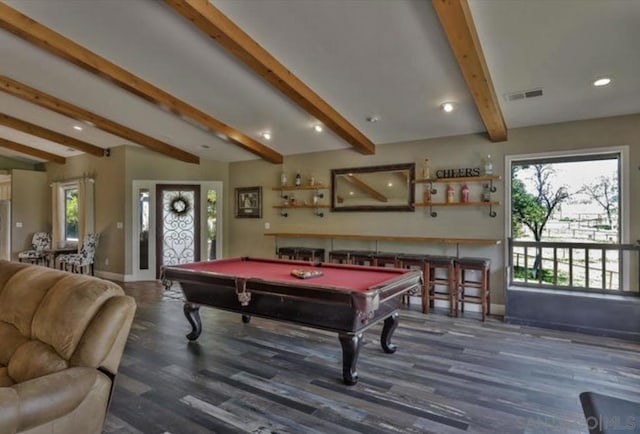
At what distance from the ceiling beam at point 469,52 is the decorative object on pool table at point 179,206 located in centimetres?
586

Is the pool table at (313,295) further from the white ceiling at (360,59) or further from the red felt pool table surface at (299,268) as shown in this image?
the white ceiling at (360,59)

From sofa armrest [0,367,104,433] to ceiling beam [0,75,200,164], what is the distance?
201 inches

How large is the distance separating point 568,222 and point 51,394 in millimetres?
5454

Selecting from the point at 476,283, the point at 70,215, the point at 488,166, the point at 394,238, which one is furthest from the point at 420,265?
the point at 70,215

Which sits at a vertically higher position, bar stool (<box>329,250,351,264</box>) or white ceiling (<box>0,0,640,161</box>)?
white ceiling (<box>0,0,640,161</box>)

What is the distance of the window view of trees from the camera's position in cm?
436

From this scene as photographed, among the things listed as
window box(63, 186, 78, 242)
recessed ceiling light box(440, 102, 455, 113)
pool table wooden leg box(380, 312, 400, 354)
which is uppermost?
recessed ceiling light box(440, 102, 455, 113)

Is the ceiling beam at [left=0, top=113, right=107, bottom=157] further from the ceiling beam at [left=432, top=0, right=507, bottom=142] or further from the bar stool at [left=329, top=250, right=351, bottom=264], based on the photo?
the ceiling beam at [left=432, top=0, right=507, bottom=142]

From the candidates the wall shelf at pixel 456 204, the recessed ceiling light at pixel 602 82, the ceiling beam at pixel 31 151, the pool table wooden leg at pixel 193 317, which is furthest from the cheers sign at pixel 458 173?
the ceiling beam at pixel 31 151

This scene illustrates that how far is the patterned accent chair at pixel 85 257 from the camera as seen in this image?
7090 mm

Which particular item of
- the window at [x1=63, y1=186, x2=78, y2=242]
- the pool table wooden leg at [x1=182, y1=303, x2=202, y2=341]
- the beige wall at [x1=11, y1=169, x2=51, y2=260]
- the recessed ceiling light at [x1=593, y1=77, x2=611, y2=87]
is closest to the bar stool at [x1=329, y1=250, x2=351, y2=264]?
the pool table wooden leg at [x1=182, y1=303, x2=202, y2=341]

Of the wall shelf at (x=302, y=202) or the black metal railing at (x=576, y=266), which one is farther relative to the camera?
the wall shelf at (x=302, y=202)

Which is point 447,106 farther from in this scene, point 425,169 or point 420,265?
point 420,265

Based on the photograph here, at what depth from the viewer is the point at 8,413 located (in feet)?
4.31
